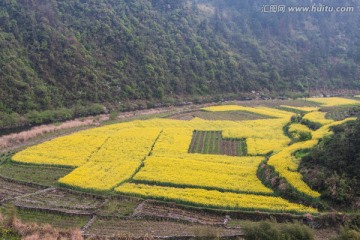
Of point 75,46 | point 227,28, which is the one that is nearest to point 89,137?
point 75,46

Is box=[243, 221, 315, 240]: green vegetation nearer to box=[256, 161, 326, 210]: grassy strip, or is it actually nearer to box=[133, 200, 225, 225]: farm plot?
box=[133, 200, 225, 225]: farm plot

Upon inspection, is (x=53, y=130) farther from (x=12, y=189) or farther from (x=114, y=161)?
(x=12, y=189)

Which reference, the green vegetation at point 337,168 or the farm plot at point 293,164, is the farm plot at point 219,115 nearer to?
the farm plot at point 293,164

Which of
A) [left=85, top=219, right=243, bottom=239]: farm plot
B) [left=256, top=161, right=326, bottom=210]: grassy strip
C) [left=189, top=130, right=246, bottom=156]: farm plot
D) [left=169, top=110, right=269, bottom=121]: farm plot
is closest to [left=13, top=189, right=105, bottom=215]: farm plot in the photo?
[left=85, top=219, right=243, bottom=239]: farm plot

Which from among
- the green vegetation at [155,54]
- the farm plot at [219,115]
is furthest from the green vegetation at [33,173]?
the farm plot at [219,115]

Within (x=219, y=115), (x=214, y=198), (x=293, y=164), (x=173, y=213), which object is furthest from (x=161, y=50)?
(x=173, y=213)
